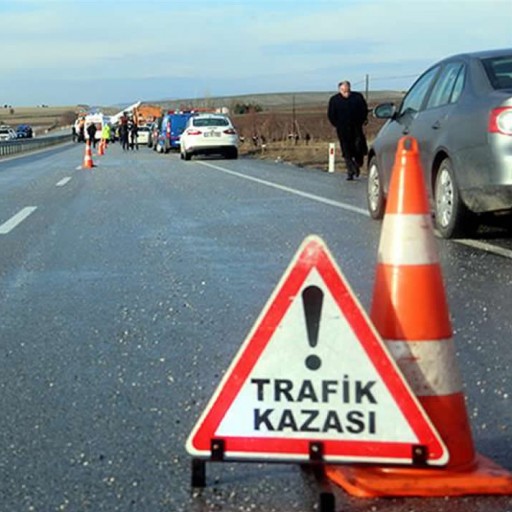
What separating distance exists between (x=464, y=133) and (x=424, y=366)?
18.1 ft

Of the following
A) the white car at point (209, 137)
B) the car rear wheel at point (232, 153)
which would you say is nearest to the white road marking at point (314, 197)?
the white car at point (209, 137)

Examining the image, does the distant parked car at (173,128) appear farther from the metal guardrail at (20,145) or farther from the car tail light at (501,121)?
the car tail light at (501,121)

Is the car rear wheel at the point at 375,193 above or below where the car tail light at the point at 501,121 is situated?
below

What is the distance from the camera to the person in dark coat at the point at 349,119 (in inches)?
739

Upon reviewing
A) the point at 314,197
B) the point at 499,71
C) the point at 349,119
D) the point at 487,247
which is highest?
the point at 499,71

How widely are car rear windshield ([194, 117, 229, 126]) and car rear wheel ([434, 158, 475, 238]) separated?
2397cm

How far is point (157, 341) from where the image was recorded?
18.4ft

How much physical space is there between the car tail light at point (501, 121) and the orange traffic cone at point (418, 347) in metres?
4.80

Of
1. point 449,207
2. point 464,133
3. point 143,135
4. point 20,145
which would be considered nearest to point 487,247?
point 449,207

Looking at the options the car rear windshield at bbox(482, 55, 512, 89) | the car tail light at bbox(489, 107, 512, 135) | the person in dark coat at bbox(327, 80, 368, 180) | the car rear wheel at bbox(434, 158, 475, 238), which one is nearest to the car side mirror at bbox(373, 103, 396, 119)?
the car rear wheel at bbox(434, 158, 475, 238)

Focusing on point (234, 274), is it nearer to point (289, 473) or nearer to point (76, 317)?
point (76, 317)

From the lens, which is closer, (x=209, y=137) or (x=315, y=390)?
(x=315, y=390)

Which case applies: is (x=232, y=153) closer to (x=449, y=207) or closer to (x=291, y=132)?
(x=291, y=132)

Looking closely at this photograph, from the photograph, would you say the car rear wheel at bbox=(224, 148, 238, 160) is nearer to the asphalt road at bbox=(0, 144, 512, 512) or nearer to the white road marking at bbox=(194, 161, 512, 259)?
the white road marking at bbox=(194, 161, 512, 259)
